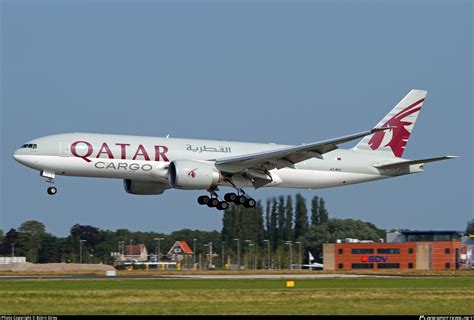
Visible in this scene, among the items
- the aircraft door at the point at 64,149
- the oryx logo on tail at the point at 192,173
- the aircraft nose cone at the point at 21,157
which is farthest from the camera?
the oryx logo on tail at the point at 192,173

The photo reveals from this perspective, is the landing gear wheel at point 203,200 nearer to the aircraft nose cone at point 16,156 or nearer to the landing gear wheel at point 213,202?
the landing gear wheel at point 213,202

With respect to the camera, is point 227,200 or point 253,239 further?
point 253,239

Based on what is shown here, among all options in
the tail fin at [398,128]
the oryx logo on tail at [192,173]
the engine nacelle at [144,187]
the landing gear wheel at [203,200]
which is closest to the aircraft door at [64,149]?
the engine nacelle at [144,187]

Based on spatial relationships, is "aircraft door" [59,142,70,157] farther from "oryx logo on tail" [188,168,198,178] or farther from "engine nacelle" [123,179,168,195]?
"oryx logo on tail" [188,168,198,178]

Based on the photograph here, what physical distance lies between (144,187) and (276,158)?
340 inches

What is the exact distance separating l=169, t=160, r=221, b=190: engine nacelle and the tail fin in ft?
37.7

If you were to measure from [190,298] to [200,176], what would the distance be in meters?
15.8

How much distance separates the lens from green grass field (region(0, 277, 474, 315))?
33.2 meters

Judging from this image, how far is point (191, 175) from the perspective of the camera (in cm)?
5219

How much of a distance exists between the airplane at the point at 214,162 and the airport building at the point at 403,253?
42.0 m

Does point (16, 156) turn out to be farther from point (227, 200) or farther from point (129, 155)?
point (227, 200)

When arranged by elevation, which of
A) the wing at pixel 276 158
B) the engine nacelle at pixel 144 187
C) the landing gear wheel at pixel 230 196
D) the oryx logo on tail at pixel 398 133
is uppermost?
the oryx logo on tail at pixel 398 133

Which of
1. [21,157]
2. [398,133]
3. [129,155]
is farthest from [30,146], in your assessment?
[398,133]

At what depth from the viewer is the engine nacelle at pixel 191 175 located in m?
52.0
